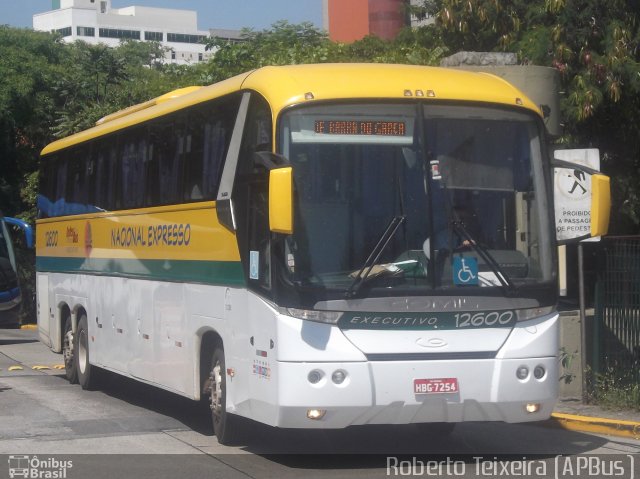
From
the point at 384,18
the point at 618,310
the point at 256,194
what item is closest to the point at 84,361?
the point at 256,194

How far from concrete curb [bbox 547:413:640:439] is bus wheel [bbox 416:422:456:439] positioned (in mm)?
1401

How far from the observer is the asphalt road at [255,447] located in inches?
369

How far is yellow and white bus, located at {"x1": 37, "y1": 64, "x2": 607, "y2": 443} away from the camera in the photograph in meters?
8.98

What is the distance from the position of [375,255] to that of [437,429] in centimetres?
289

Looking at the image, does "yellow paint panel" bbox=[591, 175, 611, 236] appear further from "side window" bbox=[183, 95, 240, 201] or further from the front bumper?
"side window" bbox=[183, 95, 240, 201]

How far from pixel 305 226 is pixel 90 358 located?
729 centimetres

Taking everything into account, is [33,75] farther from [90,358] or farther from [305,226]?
[305,226]

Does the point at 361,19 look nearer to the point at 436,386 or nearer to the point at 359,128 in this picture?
the point at 359,128

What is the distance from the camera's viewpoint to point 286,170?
27.8ft

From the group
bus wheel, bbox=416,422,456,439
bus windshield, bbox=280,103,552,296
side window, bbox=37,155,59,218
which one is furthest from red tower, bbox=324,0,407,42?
bus windshield, bbox=280,103,552,296

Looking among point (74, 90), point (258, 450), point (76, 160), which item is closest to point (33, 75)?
point (74, 90)

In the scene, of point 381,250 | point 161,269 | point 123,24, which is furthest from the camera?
point 123,24

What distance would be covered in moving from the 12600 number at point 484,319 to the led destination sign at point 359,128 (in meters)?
1.65

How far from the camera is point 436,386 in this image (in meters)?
9.08
